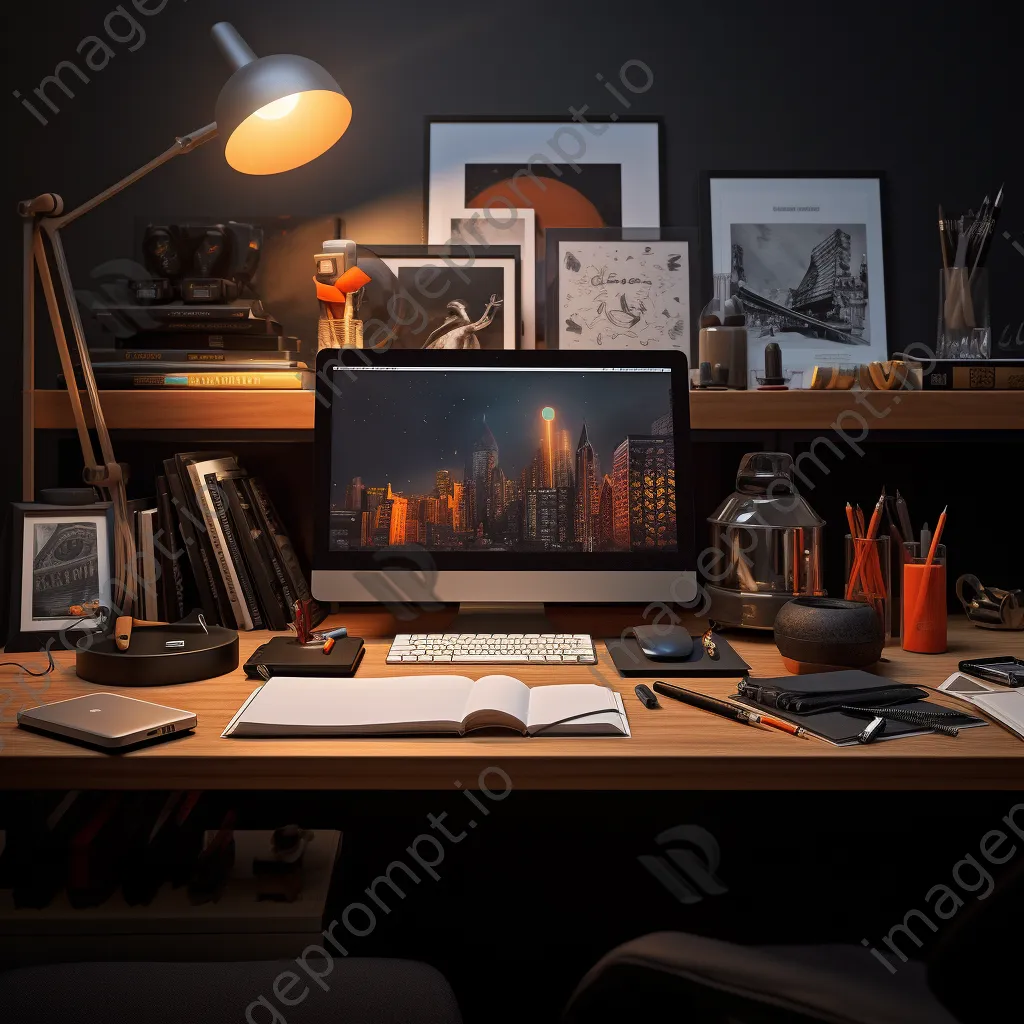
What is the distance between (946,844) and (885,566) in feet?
Answer: 2.26

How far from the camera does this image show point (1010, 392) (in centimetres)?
149

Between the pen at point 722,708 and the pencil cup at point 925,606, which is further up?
the pencil cup at point 925,606

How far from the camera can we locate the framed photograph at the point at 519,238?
1.71 metres

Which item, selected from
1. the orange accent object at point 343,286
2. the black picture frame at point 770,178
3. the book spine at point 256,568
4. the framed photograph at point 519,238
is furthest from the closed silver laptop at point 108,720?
→ the black picture frame at point 770,178

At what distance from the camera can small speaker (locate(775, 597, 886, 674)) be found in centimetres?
117

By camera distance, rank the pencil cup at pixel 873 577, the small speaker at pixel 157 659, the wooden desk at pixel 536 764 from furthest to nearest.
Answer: the pencil cup at pixel 873 577, the small speaker at pixel 157 659, the wooden desk at pixel 536 764

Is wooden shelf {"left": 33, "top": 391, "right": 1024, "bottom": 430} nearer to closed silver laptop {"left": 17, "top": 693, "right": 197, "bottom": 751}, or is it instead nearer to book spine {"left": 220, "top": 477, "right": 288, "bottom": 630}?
book spine {"left": 220, "top": 477, "right": 288, "bottom": 630}

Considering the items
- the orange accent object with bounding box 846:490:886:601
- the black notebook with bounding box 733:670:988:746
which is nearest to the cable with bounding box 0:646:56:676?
the black notebook with bounding box 733:670:988:746

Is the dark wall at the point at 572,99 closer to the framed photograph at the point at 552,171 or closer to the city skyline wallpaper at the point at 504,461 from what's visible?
the framed photograph at the point at 552,171

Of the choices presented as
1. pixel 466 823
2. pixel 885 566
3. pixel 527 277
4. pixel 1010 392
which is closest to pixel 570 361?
pixel 527 277

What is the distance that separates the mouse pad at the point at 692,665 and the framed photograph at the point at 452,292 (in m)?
0.71

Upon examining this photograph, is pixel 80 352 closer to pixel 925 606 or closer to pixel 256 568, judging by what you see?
pixel 256 568

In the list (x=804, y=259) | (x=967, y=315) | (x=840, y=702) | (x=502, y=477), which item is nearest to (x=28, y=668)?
(x=502, y=477)

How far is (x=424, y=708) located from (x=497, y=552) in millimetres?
421
